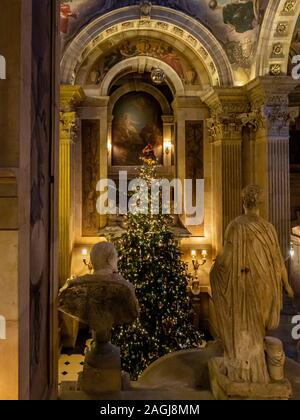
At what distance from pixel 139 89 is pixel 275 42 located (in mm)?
6543

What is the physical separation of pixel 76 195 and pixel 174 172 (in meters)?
3.92

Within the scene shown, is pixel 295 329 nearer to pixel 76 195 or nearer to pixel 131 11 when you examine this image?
pixel 76 195

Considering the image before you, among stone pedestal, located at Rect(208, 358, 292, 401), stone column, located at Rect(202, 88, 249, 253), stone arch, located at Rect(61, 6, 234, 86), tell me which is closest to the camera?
stone pedestal, located at Rect(208, 358, 292, 401)

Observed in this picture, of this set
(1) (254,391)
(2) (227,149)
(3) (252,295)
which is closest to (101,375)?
(1) (254,391)

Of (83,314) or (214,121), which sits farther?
(214,121)

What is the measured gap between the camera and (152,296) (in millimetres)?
8773

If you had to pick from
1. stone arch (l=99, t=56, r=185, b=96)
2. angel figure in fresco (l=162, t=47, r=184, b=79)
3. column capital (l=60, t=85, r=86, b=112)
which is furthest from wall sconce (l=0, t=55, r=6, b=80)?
angel figure in fresco (l=162, t=47, r=184, b=79)

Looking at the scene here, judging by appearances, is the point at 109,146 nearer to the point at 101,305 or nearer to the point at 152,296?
the point at 152,296

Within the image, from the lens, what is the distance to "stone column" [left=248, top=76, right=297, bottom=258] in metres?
11.8

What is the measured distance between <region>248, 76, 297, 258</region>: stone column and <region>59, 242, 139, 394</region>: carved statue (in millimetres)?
→ 9003

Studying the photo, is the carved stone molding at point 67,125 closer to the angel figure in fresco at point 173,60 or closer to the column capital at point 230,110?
the angel figure in fresco at point 173,60

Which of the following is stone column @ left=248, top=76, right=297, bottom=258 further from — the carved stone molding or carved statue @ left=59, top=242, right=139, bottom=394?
carved statue @ left=59, top=242, right=139, bottom=394

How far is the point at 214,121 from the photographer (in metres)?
13.6
